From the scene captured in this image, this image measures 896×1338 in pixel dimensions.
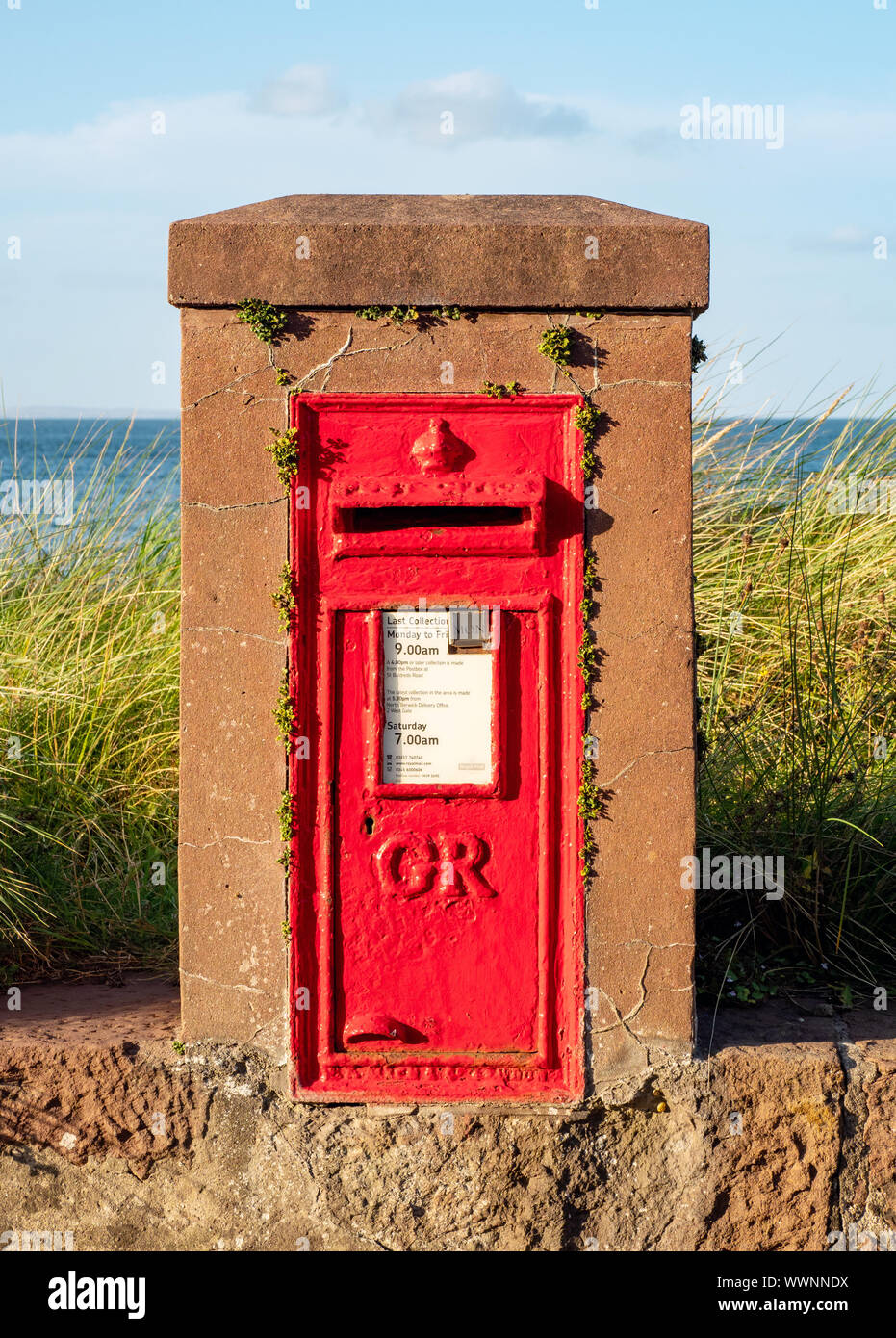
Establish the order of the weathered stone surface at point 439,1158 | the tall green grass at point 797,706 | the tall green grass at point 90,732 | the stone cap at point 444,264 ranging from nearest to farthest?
1. the stone cap at point 444,264
2. the weathered stone surface at point 439,1158
3. the tall green grass at point 797,706
4. the tall green grass at point 90,732

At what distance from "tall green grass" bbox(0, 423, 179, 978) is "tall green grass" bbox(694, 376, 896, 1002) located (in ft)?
5.78

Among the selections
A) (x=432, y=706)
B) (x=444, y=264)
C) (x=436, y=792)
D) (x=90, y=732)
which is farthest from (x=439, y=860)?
(x=90, y=732)

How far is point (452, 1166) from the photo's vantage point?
258 cm

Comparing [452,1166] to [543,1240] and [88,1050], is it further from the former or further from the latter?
[88,1050]

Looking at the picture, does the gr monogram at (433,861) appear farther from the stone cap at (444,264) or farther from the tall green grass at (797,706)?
the stone cap at (444,264)

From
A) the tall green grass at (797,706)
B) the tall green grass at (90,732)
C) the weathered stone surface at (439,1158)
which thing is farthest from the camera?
the tall green grass at (90,732)

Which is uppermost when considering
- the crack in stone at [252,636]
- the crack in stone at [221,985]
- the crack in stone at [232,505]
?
the crack in stone at [232,505]

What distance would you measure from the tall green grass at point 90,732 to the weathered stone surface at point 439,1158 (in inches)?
28.4

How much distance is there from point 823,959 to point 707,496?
2.86 m

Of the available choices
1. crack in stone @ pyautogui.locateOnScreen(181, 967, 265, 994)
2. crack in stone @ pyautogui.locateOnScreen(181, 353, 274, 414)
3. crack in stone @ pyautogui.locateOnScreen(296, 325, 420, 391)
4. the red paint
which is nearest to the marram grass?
the red paint

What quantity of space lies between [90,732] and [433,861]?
6.49 feet

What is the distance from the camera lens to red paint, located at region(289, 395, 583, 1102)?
2.47 meters

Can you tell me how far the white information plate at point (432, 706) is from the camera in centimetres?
248

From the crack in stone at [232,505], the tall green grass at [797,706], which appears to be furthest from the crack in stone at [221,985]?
the tall green grass at [797,706]
